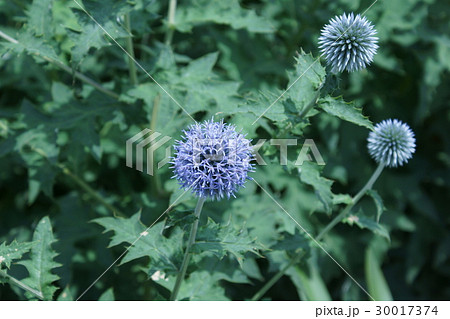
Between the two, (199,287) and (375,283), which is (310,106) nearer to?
(199,287)

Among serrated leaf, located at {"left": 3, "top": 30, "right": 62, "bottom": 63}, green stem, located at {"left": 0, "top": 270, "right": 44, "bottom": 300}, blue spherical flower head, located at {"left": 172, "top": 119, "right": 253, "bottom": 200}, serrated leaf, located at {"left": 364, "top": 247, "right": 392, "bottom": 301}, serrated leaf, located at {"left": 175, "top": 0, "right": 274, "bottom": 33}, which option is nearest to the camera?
blue spherical flower head, located at {"left": 172, "top": 119, "right": 253, "bottom": 200}

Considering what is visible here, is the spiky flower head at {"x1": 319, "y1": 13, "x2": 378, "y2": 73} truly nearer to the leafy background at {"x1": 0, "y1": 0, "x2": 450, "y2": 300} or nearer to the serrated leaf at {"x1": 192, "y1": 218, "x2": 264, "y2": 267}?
the leafy background at {"x1": 0, "y1": 0, "x2": 450, "y2": 300}

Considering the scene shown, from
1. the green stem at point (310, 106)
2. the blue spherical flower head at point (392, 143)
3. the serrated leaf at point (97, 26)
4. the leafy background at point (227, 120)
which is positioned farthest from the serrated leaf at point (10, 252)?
the blue spherical flower head at point (392, 143)

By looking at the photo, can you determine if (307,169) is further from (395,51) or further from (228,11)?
(395,51)

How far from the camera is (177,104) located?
298 cm

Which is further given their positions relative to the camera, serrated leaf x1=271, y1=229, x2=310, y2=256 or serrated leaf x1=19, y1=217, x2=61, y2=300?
serrated leaf x1=271, y1=229, x2=310, y2=256

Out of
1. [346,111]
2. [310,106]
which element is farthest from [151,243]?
[346,111]

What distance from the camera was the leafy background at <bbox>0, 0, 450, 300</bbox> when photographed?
8.23 ft

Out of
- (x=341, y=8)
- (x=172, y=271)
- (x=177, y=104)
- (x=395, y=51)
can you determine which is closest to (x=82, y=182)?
(x=177, y=104)

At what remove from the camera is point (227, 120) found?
3338mm

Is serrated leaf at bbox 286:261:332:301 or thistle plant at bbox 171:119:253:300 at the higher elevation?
thistle plant at bbox 171:119:253:300

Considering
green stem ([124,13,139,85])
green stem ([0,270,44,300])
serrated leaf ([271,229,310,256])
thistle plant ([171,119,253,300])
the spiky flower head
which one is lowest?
green stem ([0,270,44,300])

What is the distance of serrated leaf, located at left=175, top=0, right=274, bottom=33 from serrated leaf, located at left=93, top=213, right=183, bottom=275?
1.41 m

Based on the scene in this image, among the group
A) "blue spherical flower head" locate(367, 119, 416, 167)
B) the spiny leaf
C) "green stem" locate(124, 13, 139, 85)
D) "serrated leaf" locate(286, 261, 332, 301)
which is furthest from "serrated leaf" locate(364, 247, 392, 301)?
"green stem" locate(124, 13, 139, 85)
